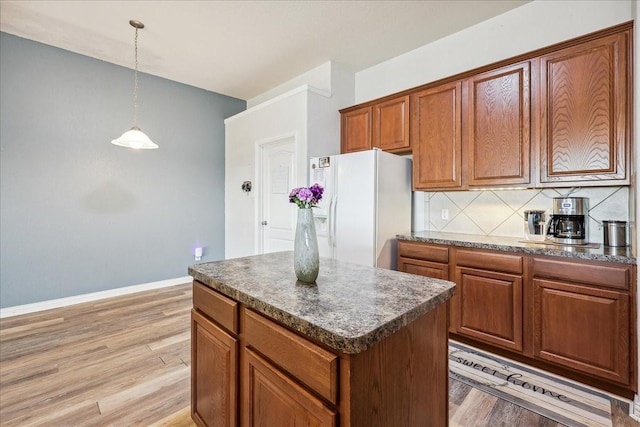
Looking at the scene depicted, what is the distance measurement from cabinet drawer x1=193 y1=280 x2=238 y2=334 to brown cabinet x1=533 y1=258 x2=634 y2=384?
6.63 ft

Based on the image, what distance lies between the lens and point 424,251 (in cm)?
266

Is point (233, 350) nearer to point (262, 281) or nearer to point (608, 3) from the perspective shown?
point (262, 281)

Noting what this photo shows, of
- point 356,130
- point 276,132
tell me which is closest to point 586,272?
point 356,130

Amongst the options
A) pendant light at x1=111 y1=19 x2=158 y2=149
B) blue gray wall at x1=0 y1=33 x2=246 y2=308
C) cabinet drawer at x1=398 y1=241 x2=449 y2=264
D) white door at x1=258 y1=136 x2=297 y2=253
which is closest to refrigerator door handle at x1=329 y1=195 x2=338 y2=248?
cabinet drawer at x1=398 y1=241 x2=449 y2=264

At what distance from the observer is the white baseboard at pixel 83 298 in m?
3.21

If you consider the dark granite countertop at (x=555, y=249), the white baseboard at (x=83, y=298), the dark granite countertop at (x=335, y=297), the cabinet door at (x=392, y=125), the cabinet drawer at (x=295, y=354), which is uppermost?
the cabinet door at (x=392, y=125)

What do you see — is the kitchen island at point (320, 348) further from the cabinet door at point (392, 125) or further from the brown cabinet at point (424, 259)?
the cabinet door at point (392, 125)

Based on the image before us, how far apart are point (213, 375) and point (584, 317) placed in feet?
7.24

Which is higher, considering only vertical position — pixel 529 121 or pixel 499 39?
pixel 499 39

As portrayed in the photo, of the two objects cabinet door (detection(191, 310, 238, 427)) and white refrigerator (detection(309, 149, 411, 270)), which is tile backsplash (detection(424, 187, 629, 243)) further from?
cabinet door (detection(191, 310, 238, 427))

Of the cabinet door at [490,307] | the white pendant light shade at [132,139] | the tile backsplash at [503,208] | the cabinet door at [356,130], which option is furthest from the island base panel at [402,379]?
the white pendant light shade at [132,139]

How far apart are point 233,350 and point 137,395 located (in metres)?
1.22

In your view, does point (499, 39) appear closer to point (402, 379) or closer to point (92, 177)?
point (402, 379)

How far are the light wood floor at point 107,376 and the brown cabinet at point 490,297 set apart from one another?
0.51 meters
